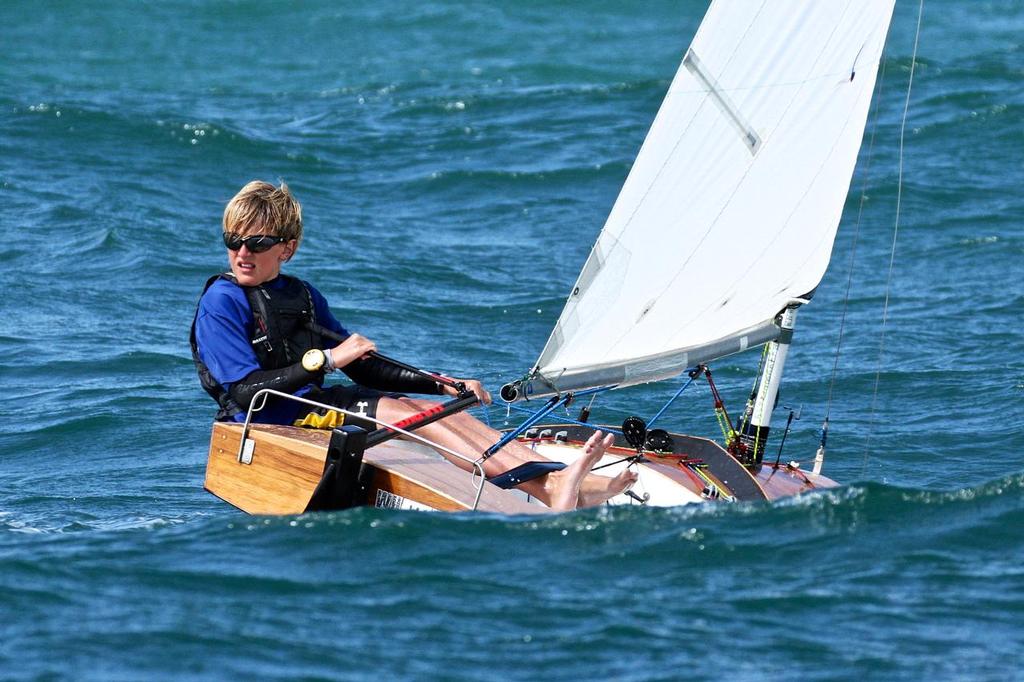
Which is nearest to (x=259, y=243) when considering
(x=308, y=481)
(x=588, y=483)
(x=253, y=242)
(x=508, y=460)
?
(x=253, y=242)

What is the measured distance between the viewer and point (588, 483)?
5855 mm

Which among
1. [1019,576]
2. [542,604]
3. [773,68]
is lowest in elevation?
[542,604]

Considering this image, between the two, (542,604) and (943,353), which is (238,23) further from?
(542,604)

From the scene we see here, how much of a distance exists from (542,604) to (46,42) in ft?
53.8

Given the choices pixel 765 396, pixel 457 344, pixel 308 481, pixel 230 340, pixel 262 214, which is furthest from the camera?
pixel 457 344

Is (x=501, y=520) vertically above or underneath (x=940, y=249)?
underneath

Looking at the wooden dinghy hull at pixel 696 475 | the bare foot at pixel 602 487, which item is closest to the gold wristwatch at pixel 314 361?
the bare foot at pixel 602 487

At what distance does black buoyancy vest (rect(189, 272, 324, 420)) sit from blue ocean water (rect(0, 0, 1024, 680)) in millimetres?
527

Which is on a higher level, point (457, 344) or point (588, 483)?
point (457, 344)

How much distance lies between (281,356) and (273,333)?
0.31 feet

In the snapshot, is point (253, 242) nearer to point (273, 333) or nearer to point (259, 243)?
point (259, 243)

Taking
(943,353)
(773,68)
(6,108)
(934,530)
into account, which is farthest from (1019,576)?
(6,108)

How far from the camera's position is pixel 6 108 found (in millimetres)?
15398

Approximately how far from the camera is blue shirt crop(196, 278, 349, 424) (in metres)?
5.71
